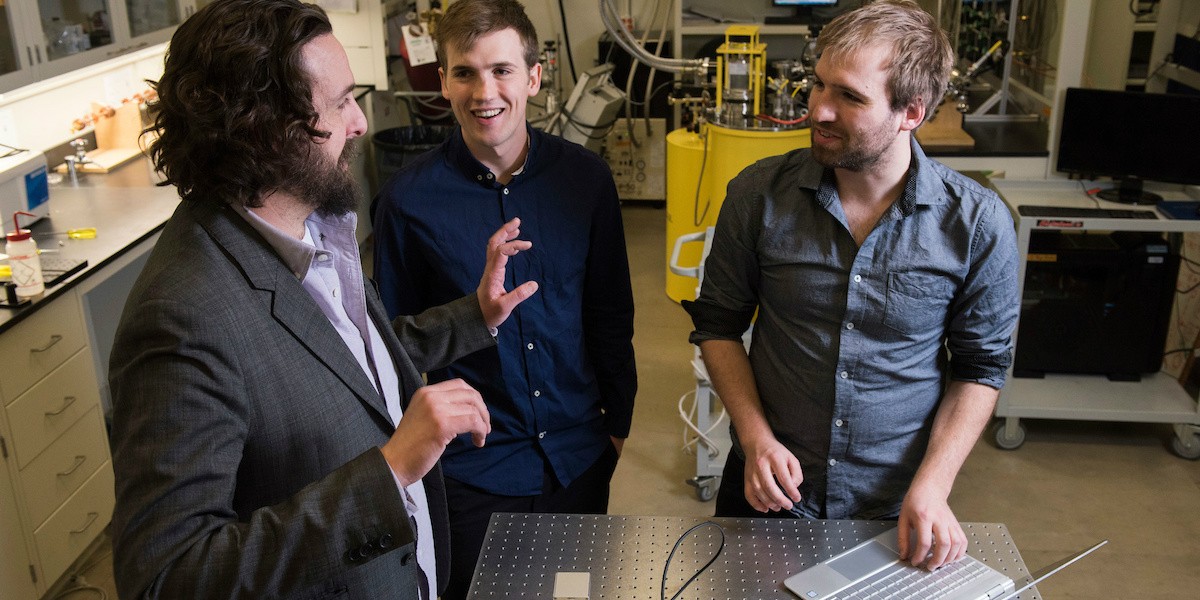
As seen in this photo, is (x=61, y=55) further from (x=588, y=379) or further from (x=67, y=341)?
(x=588, y=379)

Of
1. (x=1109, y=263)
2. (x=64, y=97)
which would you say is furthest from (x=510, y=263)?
(x=64, y=97)

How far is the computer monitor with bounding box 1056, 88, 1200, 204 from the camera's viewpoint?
10.3 ft

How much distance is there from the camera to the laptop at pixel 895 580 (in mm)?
1271

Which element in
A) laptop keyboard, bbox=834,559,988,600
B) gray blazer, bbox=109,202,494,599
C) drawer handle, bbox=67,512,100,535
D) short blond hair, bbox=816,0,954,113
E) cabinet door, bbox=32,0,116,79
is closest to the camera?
gray blazer, bbox=109,202,494,599

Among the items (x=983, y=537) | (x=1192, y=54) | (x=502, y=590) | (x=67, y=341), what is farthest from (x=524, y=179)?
(x=1192, y=54)

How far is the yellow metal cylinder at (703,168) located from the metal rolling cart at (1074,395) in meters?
0.83

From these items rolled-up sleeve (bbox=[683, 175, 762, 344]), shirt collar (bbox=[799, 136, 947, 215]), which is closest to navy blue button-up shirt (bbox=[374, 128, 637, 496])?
rolled-up sleeve (bbox=[683, 175, 762, 344])

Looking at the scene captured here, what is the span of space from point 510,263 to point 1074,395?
7.76 feet

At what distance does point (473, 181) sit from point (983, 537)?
1028mm

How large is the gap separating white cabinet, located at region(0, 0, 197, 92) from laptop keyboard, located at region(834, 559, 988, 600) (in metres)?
2.69

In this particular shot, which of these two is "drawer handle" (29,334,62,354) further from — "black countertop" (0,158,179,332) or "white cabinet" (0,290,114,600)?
"black countertop" (0,158,179,332)

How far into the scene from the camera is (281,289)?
1.14 meters

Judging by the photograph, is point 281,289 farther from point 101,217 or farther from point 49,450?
point 101,217

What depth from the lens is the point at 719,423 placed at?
10.7ft
